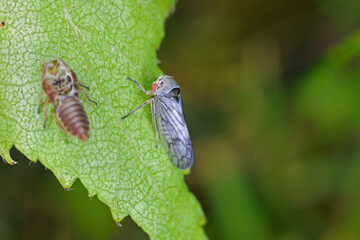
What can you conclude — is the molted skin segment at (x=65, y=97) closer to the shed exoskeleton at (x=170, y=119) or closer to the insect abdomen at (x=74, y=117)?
the insect abdomen at (x=74, y=117)

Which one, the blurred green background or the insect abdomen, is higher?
the insect abdomen

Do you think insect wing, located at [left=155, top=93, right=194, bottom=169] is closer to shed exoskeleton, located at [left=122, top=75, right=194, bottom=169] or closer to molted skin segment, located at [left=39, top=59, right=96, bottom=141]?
shed exoskeleton, located at [left=122, top=75, right=194, bottom=169]

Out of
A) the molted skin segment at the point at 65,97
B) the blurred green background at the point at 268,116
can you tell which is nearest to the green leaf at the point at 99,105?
the molted skin segment at the point at 65,97

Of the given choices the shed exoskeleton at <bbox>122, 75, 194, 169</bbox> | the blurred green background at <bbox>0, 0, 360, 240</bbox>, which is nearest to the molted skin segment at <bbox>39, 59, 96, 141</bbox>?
the shed exoskeleton at <bbox>122, 75, 194, 169</bbox>

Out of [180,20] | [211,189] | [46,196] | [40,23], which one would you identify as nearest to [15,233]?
[46,196]

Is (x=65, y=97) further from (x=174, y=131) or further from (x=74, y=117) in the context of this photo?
(x=174, y=131)

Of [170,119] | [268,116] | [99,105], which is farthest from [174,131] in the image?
[268,116]
